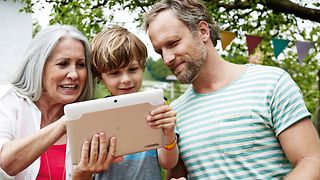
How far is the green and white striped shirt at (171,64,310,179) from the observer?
218 centimetres

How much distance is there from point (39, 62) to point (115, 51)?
0.34 m

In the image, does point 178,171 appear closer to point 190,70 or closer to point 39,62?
point 190,70

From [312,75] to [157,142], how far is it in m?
6.57

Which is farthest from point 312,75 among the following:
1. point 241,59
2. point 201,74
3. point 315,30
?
point 201,74

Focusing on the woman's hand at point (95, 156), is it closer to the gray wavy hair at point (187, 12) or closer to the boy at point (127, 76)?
the boy at point (127, 76)

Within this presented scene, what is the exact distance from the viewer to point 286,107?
2.15 m

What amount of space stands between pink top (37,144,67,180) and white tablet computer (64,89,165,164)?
34cm

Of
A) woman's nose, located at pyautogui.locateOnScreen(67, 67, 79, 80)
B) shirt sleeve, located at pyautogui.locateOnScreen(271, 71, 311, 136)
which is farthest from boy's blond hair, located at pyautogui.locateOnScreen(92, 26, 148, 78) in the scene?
shirt sleeve, located at pyautogui.locateOnScreen(271, 71, 311, 136)

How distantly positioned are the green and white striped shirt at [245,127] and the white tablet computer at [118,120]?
11.0 inches

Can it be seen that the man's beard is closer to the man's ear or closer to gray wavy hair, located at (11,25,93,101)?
the man's ear

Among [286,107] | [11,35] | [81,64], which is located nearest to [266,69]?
[286,107]

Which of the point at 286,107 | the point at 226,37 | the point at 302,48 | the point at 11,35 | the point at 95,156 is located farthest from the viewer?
the point at 11,35

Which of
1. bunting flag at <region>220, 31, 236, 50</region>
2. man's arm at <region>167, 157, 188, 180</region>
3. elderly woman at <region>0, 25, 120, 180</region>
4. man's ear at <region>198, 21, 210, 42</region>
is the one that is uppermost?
man's ear at <region>198, 21, 210, 42</region>

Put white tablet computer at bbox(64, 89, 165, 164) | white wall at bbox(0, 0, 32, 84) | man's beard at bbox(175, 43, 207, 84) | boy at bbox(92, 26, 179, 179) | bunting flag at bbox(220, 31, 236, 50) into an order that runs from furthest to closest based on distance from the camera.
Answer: white wall at bbox(0, 0, 32, 84)
bunting flag at bbox(220, 31, 236, 50)
man's beard at bbox(175, 43, 207, 84)
boy at bbox(92, 26, 179, 179)
white tablet computer at bbox(64, 89, 165, 164)
